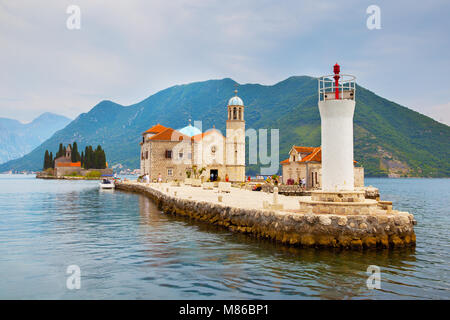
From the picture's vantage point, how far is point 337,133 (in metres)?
15.7

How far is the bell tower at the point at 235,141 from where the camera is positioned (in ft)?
191

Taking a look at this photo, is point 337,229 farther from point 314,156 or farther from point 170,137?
point 170,137

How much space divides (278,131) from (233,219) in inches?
6977

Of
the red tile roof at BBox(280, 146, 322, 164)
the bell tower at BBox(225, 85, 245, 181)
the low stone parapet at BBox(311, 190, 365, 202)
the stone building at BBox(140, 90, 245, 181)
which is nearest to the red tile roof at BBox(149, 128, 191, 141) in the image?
the stone building at BBox(140, 90, 245, 181)

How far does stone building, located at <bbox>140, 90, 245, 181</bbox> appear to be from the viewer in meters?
58.5

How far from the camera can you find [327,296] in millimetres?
9203

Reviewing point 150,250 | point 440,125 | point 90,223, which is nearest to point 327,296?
point 150,250

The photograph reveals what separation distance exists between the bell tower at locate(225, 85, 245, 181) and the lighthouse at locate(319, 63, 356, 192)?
42.5m

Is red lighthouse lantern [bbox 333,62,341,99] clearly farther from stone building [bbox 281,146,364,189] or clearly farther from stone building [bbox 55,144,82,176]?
stone building [bbox 55,144,82,176]

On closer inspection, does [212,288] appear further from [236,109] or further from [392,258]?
[236,109]

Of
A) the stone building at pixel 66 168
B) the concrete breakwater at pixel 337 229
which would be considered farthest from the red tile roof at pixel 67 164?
the concrete breakwater at pixel 337 229

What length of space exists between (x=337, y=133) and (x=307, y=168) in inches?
1123

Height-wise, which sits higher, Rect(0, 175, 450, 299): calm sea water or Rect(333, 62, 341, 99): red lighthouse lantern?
Rect(333, 62, 341, 99): red lighthouse lantern

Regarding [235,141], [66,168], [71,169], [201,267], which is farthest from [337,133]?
[66,168]
